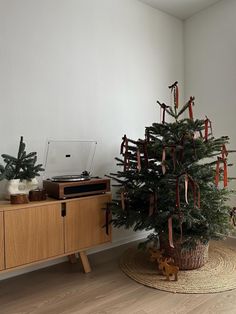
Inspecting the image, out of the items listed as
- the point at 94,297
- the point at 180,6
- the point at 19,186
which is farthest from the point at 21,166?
the point at 180,6

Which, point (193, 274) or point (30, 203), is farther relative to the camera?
point (193, 274)

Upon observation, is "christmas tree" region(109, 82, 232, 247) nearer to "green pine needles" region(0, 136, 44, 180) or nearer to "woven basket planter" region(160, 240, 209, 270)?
"woven basket planter" region(160, 240, 209, 270)

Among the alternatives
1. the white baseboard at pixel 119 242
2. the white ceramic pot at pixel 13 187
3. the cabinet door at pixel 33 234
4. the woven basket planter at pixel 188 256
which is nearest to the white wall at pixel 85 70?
the white baseboard at pixel 119 242

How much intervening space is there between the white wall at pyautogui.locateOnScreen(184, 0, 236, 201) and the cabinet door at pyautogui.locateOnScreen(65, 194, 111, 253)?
1516 mm

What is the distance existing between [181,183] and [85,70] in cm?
137

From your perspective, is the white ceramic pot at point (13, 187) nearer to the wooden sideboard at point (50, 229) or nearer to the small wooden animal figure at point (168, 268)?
the wooden sideboard at point (50, 229)

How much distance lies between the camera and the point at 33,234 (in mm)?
1732

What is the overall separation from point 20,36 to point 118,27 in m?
1.06

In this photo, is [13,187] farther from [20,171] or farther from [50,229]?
[50,229]

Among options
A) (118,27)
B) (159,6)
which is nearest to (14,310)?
(118,27)

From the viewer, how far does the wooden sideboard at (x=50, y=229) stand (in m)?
1.64

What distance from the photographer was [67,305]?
1.61 m

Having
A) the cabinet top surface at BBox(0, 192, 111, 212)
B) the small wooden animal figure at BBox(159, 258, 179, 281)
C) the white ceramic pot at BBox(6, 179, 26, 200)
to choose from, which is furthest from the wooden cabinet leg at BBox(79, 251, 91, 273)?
the white ceramic pot at BBox(6, 179, 26, 200)

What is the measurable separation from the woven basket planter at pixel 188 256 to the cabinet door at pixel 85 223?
54cm
